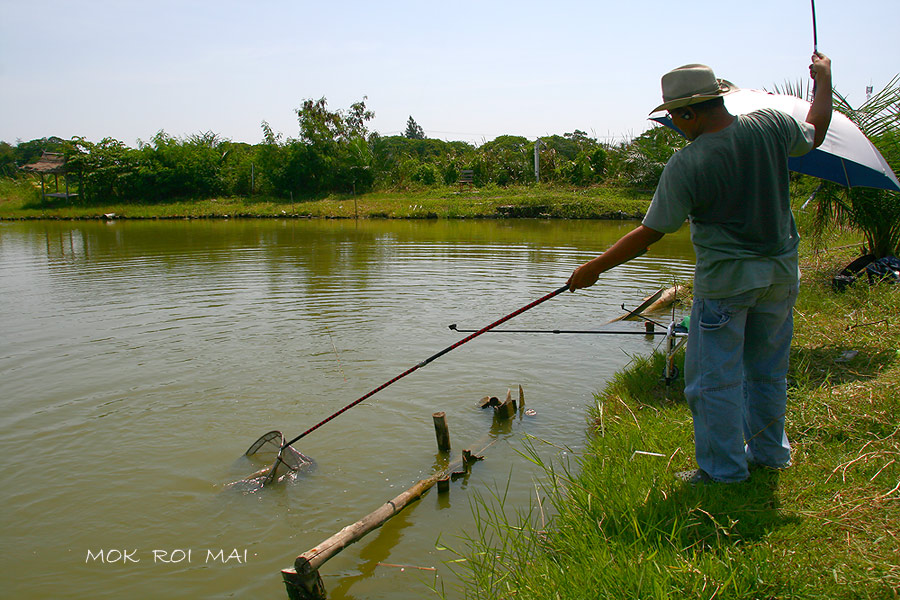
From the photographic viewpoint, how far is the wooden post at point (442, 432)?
5.09m

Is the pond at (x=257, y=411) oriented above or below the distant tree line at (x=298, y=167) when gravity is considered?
below

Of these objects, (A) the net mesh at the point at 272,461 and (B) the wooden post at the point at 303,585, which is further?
(A) the net mesh at the point at 272,461

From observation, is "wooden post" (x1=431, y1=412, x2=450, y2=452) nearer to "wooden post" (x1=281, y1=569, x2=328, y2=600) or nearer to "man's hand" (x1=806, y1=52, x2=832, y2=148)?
"wooden post" (x1=281, y1=569, x2=328, y2=600)

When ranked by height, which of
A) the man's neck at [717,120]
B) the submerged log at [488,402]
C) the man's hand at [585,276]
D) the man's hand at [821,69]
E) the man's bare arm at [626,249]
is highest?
the man's hand at [821,69]

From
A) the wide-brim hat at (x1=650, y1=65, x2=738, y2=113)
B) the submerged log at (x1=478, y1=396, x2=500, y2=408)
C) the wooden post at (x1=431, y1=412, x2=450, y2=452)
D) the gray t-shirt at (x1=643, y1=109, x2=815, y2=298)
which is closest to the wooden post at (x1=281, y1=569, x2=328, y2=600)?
the wooden post at (x1=431, y1=412, x2=450, y2=452)

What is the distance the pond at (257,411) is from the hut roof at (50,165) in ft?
102

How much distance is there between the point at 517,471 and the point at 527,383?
2.10m

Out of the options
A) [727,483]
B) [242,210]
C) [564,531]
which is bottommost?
[564,531]

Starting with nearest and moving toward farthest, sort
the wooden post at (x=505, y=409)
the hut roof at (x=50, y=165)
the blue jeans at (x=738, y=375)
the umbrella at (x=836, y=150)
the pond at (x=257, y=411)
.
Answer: the blue jeans at (x=738, y=375), the pond at (x=257, y=411), the umbrella at (x=836, y=150), the wooden post at (x=505, y=409), the hut roof at (x=50, y=165)

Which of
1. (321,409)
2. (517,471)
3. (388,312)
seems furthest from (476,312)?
(517,471)

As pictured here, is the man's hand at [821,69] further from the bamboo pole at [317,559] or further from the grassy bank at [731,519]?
the bamboo pole at [317,559]

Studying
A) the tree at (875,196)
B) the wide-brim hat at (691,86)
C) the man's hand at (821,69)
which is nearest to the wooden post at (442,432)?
the wide-brim hat at (691,86)

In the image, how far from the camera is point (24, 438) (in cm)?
559

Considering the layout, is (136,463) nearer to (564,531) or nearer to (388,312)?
(564,531)
